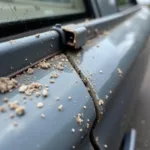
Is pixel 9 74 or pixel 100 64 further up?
pixel 9 74

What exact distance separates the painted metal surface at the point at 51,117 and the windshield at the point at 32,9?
318 mm

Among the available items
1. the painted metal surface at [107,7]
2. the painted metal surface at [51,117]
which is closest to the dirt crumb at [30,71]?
the painted metal surface at [51,117]

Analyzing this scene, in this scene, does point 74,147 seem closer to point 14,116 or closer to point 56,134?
point 56,134

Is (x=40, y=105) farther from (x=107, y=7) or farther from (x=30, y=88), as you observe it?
(x=107, y=7)

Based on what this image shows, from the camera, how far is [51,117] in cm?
110

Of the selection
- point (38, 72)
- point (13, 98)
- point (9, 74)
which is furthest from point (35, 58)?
point (13, 98)

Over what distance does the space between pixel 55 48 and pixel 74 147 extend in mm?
531

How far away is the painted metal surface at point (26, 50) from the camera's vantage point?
1.19 metres

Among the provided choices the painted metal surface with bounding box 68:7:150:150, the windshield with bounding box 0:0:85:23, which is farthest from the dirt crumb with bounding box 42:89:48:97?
the windshield with bounding box 0:0:85:23

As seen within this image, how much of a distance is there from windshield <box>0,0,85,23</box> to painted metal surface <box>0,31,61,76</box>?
0.61ft

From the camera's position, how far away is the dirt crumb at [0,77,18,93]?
3.66ft

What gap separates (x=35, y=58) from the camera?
54.6 inches

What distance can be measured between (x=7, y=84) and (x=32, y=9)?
75 centimetres

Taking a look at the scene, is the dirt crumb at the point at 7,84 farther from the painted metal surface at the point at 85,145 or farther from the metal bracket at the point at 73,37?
the metal bracket at the point at 73,37
